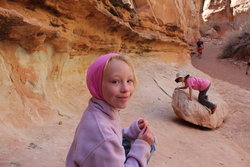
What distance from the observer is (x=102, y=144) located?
1102 mm

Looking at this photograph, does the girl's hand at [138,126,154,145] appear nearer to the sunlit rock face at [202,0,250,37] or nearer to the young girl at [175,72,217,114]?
the young girl at [175,72,217,114]

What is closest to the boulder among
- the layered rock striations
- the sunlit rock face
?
the layered rock striations

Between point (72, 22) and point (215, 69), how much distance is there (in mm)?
11192

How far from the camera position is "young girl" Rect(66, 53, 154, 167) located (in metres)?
1.11

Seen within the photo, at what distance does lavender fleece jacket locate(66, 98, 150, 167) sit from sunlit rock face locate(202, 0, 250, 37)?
2735 cm

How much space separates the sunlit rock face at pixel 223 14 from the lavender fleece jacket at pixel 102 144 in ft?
89.7

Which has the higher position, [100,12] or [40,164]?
[100,12]

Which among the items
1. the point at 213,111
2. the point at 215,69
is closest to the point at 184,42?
the point at 215,69

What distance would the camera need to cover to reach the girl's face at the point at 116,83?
1261mm

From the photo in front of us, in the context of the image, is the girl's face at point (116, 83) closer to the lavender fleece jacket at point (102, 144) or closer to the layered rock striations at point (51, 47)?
the lavender fleece jacket at point (102, 144)

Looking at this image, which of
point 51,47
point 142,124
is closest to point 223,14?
point 51,47

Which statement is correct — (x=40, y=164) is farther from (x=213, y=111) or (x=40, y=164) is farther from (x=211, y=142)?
(x=213, y=111)

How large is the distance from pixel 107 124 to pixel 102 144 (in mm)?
119

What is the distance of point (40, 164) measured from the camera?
236 centimetres
